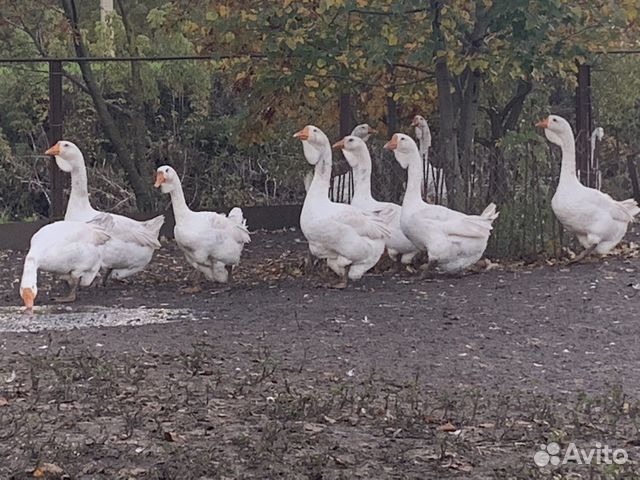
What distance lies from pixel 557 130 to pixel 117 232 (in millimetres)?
4222

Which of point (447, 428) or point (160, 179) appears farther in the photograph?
point (160, 179)

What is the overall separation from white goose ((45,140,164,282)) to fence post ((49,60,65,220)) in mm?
2511

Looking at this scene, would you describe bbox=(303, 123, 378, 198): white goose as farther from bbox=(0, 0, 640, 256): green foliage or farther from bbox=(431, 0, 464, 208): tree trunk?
bbox=(431, 0, 464, 208): tree trunk

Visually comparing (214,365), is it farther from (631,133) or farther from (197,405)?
(631,133)

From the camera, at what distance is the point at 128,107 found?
15.9 meters

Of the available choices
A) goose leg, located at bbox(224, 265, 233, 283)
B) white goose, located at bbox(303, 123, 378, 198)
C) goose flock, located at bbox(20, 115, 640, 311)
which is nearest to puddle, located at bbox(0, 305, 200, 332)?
goose flock, located at bbox(20, 115, 640, 311)

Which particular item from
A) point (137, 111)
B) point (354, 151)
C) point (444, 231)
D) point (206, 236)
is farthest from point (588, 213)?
point (137, 111)

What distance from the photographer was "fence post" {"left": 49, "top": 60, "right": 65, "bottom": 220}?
1374cm

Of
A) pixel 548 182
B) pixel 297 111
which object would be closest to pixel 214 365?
pixel 548 182

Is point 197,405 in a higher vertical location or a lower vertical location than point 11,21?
lower

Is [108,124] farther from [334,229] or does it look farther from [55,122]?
[334,229]

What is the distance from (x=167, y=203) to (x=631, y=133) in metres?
7.38

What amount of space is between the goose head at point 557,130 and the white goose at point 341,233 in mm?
2079

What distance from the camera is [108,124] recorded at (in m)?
15.1
